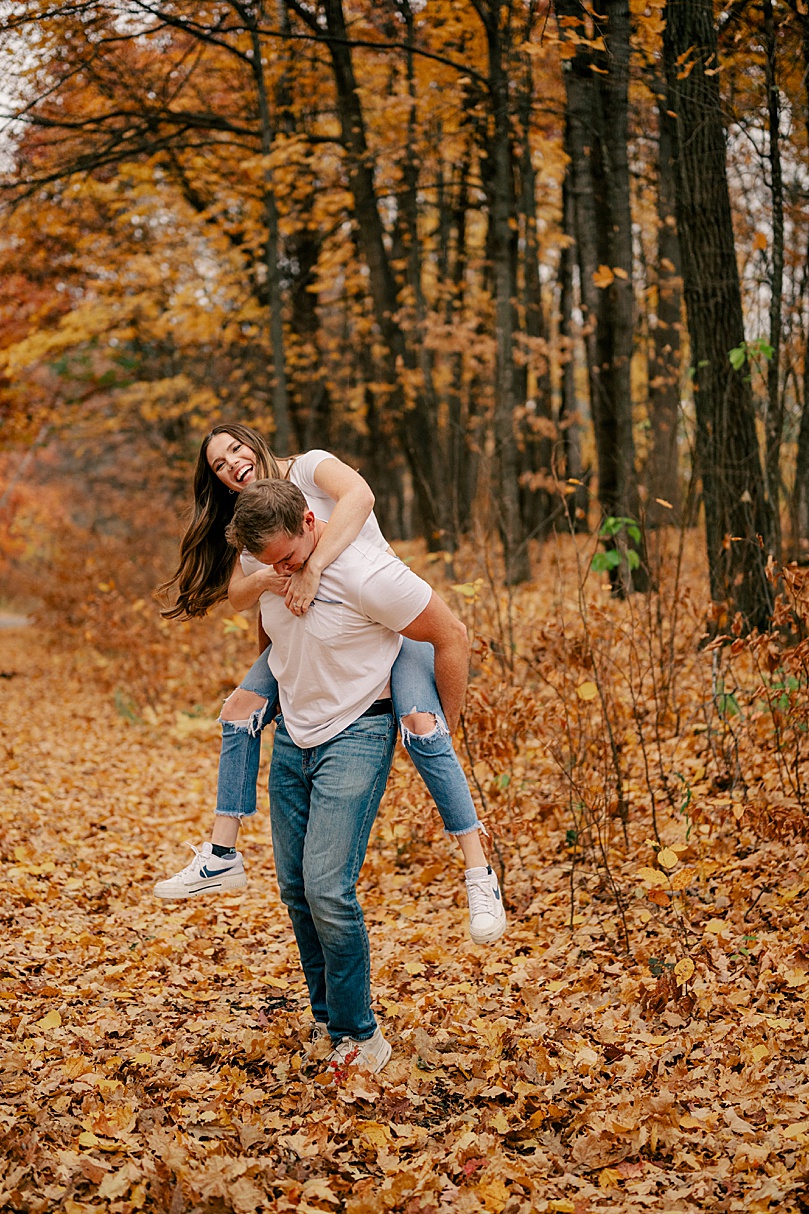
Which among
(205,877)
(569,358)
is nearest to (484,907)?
(205,877)

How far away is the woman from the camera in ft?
10.3

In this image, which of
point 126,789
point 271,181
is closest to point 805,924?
point 126,789

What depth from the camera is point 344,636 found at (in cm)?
304

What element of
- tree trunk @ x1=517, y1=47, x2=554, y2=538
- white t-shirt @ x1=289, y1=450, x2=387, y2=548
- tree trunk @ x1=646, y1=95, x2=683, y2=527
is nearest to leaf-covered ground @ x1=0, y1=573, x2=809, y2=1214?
white t-shirt @ x1=289, y1=450, x2=387, y2=548

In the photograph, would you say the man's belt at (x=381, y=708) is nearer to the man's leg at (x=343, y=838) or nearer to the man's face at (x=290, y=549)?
the man's leg at (x=343, y=838)

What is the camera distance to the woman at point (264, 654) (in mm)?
3125

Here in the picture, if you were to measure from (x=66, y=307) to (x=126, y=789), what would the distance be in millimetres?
11995

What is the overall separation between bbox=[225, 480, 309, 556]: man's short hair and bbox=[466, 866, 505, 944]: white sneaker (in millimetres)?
1282

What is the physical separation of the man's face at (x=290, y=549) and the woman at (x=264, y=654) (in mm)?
41

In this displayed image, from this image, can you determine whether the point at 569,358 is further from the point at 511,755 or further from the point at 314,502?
the point at 314,502

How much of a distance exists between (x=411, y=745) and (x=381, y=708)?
15 centimetres

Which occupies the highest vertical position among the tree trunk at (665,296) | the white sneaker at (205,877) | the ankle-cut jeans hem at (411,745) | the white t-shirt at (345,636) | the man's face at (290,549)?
the tree trunk at (665,296)

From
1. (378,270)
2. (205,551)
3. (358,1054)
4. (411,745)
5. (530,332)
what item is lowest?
(358,1054)

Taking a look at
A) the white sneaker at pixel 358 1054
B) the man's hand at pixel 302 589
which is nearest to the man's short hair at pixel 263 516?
the man's hand at pixel 302 589
